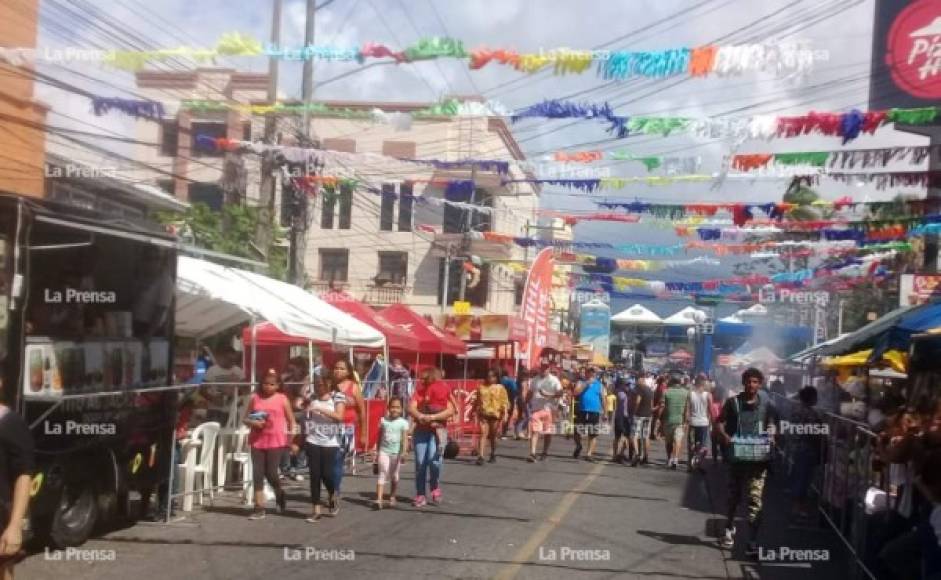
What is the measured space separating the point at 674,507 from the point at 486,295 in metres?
36.5

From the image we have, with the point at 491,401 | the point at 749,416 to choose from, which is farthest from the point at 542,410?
the point at 749,416

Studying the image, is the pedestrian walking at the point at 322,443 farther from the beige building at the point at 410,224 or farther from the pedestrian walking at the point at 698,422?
the beige building at the point at 410,224

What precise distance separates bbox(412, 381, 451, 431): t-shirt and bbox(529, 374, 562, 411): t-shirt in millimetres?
6898

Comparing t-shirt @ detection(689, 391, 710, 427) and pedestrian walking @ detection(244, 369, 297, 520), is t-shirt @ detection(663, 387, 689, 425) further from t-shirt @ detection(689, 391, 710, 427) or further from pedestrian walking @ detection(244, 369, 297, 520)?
pedestrian walking @ detection(244, 369, 297, 520)

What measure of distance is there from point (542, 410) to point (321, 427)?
9.45m

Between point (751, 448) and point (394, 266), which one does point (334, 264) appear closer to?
point (394, 266)

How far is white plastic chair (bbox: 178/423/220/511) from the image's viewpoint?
12.7 metres

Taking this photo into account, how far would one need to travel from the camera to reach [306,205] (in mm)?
22281

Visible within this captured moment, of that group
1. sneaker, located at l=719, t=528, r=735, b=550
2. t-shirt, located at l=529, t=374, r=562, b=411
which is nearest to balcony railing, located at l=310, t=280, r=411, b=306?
t-shirt, located at l=529, t=374, r=562, b=411

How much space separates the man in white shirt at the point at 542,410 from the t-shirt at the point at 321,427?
8.50 metres

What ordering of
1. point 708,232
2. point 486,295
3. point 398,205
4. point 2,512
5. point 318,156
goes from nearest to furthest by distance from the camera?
point 2,512
point 318,156
point 708,232
point 398,205
point 486,295

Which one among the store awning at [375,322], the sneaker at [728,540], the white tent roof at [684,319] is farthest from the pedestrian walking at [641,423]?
the white tent roof at [684,319]

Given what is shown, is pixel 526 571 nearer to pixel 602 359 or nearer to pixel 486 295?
pixel 486 295

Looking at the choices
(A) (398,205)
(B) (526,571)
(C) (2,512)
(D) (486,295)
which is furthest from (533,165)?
(D) (486,295)
